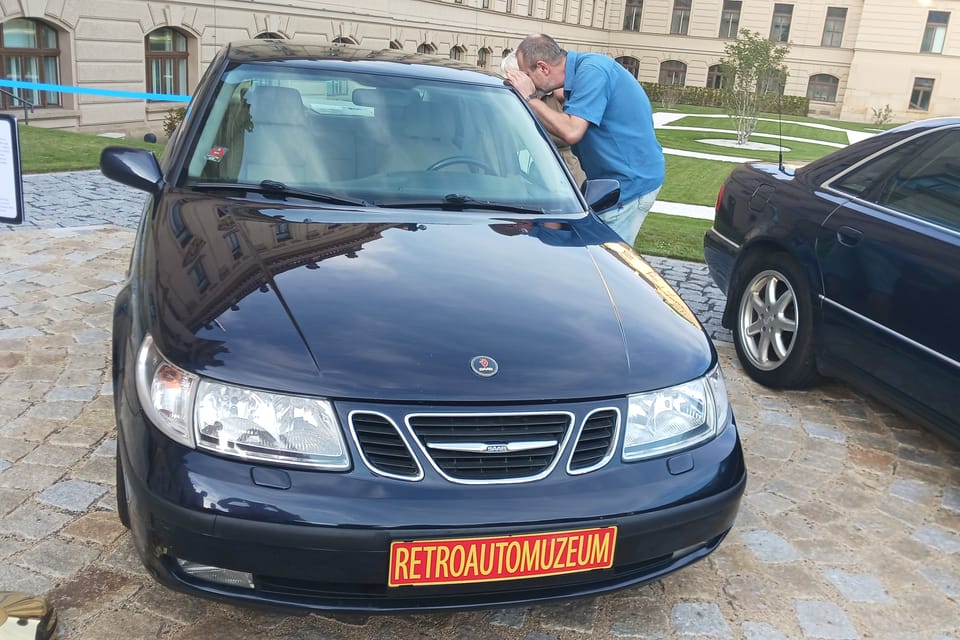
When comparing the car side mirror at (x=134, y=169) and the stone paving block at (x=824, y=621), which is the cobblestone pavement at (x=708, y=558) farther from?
the car side mirror at (x=134, y=169)

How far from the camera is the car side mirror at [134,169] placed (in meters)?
3.42

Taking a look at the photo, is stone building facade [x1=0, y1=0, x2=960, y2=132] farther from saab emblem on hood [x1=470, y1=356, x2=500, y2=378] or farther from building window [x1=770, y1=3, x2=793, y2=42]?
saab emblem on hood [x1=470, y1=356, x2=500, y2=378]

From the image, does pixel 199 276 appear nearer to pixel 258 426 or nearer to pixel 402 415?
pixel 258 426

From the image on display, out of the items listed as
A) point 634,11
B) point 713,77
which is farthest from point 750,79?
point 634,11

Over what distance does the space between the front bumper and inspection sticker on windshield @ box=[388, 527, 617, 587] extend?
2 cm

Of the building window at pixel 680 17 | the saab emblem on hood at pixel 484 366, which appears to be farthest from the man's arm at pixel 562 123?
the building window at pixel 680 17

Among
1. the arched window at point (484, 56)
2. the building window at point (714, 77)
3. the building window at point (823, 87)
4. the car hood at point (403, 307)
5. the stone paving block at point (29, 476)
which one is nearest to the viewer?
the car hood at point (403, 307)

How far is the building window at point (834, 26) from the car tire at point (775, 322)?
168ft

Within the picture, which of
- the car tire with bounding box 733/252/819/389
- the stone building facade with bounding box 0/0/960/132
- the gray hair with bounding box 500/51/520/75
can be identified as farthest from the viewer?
the stone building facade with bounding box 0/0/960/132

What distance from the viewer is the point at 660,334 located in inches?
108

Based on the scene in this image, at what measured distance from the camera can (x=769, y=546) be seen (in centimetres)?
336

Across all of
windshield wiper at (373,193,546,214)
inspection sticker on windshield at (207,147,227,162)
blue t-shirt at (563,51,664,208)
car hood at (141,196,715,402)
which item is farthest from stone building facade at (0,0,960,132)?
car hood at (141,196,715,402)

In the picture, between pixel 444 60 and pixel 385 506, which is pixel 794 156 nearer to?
pixel 444 60

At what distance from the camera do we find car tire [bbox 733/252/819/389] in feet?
15.4
